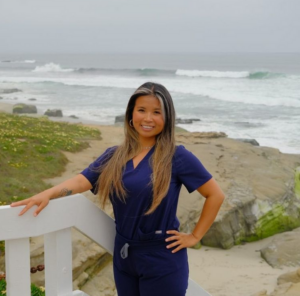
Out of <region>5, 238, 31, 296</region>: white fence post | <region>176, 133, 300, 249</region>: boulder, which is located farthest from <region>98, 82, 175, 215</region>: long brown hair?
<region>176, 133, 300, 249</region>: boulder

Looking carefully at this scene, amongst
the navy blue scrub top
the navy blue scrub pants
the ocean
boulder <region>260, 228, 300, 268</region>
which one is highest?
the navy blue scrub top

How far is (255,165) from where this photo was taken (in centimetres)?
955

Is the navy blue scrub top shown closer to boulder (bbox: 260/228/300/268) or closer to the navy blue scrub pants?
the navy blue scrub pants

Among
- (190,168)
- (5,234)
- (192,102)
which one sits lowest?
(192,102)

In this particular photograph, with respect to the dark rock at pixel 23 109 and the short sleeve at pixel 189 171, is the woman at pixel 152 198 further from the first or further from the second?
the dark rock at pixel 23 109

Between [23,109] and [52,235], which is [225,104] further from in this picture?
[52,235]

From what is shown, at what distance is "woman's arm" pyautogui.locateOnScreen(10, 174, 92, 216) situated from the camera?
182 cm

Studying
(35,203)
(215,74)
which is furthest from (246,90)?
(35,203)

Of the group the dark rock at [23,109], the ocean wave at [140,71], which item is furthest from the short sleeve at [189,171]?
the ocean wave at [140,71]

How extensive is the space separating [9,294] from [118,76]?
5433 centimetres

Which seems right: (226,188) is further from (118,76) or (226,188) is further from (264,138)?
(118,76)

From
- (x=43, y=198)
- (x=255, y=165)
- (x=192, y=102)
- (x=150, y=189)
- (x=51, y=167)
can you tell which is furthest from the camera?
(x=192, y=102)

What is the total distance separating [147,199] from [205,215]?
1.08ft

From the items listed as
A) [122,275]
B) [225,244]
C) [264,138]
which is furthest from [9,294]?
[264,138]
